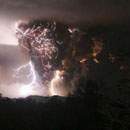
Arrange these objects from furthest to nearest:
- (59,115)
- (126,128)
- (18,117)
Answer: (59,115)
(18,117)
(126,128)

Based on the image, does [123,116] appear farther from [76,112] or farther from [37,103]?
[37,103]

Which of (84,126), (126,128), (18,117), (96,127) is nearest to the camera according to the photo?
(126,128)

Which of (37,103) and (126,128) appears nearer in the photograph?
(126,128)

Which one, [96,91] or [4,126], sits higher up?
[96,91]

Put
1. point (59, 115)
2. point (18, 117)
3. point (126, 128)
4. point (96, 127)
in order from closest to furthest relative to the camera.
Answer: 1. point (126, 128)
2. point (96, 127)
3. point (18, 117)
4. point (59, 115)

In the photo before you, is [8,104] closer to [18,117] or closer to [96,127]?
[18,117]

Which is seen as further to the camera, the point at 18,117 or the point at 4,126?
the point at 18,117

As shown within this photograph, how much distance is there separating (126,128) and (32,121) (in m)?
30.8

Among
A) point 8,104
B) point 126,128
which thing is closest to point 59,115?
point 8,104

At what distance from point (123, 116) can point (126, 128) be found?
3.35 ft

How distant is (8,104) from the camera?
75188 millimetres

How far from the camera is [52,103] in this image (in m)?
77.5

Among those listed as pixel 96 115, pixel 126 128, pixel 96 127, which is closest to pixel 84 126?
pixel 96 115

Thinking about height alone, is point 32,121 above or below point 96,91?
below
